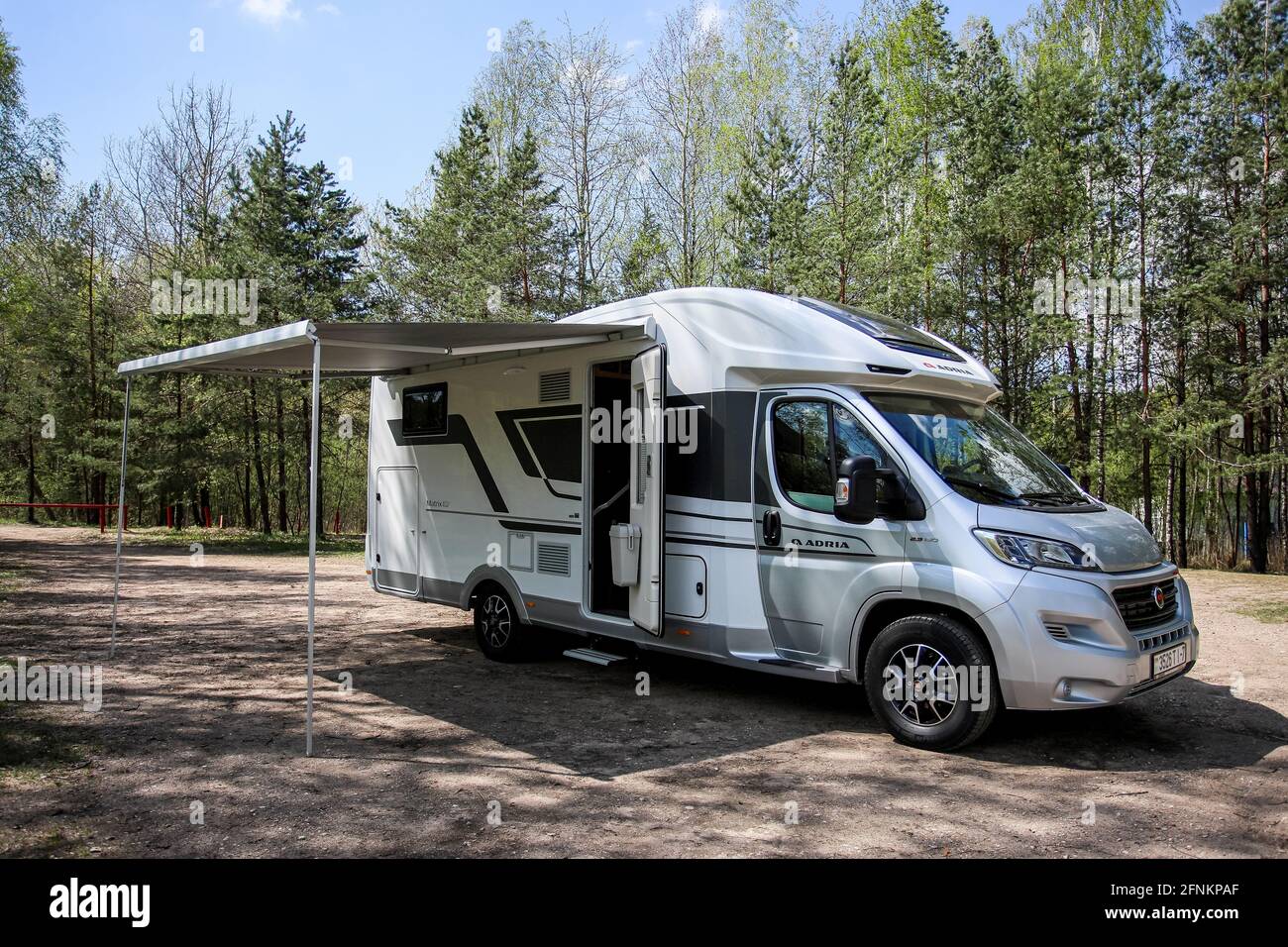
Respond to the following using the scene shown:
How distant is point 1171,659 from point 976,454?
1.61m

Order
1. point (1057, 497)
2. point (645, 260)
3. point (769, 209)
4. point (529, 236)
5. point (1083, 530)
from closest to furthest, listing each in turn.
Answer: point (1083, 530) → point (1057, 497) → point (769, 209) → point (529, 236) → point (645, 260)

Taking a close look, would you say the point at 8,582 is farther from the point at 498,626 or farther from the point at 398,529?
the point at 498,626

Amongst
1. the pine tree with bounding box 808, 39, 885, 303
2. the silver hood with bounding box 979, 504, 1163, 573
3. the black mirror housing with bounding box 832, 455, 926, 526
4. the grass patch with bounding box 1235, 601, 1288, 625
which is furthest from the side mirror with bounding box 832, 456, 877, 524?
the pine tree with bounding box 808, 39, 885, 303

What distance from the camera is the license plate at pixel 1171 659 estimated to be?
5016mm

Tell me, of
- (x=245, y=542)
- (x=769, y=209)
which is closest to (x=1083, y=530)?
(x=769, y=209)

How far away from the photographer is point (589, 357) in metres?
6.87

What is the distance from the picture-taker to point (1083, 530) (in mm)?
5004

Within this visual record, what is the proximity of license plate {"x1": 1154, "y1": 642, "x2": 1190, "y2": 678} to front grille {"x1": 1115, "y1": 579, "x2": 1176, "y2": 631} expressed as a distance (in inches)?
6.6

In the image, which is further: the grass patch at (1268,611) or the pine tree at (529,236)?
the pine tree at (529,236)

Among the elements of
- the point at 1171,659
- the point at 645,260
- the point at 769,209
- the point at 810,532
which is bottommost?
the point at 1171,659

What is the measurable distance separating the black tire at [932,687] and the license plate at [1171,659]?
3.00 feet

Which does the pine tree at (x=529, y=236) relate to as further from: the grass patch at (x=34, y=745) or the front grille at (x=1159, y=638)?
the front grille at (x=1159, y=638)

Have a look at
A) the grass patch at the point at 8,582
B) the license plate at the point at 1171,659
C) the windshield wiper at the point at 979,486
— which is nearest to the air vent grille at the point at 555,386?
the windshield wiper at the point at 979,486
